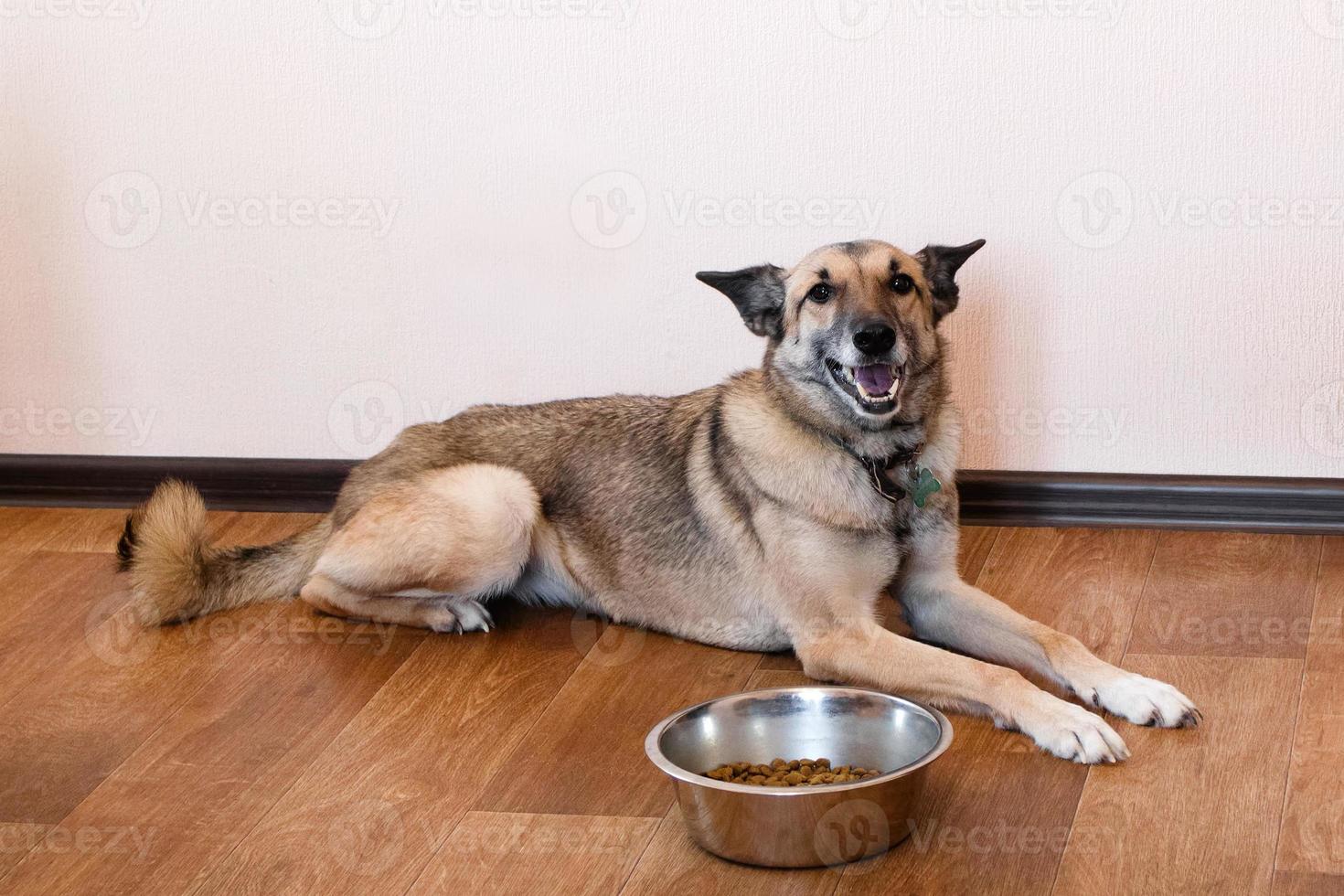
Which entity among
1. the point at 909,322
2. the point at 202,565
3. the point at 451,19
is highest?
the point at 451,19

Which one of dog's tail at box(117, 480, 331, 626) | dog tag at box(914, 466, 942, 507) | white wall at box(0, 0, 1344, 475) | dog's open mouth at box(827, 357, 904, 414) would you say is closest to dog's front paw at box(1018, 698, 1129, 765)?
dog tag at box(914, 466, 942, 507)

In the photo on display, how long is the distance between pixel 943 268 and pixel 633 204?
1.06m

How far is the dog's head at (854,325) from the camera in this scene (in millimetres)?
3107

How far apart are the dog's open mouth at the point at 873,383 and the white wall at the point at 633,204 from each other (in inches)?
36.7

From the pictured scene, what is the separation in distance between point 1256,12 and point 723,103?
1368 millimetres

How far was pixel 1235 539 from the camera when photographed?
3896 mm

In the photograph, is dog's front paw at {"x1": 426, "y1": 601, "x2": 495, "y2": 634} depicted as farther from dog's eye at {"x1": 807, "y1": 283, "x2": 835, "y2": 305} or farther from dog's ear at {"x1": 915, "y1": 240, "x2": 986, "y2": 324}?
dog's ear at {"x1": 915, "y1": 240, "x2": 986, "y2": 324}

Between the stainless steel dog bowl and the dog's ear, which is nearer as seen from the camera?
the stainless steel dog bowl

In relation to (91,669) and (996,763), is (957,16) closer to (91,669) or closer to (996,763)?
(996,763)

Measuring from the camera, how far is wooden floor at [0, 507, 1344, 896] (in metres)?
2.44

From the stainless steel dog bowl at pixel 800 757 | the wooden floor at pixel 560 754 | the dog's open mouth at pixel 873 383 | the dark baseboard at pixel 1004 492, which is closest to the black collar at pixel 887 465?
the dog's open mouth at pixel 873 383

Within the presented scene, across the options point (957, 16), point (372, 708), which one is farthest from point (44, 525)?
point (957, 16)

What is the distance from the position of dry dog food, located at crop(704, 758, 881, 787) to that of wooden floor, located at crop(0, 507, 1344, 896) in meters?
0.13

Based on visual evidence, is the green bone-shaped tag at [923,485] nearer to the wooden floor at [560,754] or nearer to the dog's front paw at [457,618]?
the wooden floor at [560,754]
